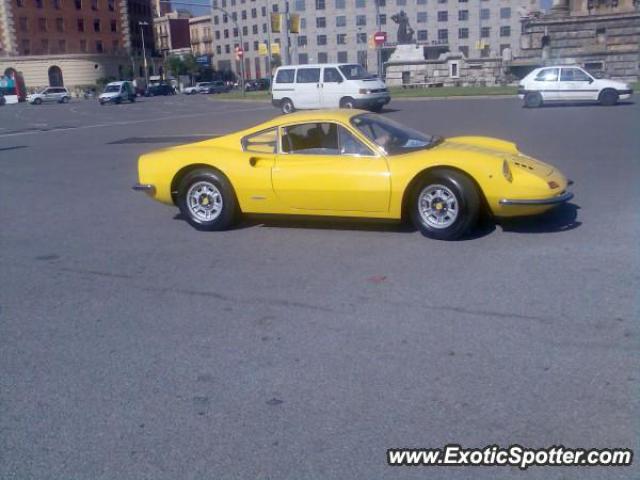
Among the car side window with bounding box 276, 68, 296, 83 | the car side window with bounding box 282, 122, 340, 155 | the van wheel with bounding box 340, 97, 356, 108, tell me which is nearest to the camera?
the car side window with bounding box 282, 122, 340, 155

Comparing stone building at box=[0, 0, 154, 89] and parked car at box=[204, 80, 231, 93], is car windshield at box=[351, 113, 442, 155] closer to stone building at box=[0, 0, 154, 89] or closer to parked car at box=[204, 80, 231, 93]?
parked car at box=[204, 80, 231, 93]

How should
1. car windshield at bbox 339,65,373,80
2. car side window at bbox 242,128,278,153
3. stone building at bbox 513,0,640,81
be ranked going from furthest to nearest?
1. stone building at bbox 513,0,640,81
2. car windshield at bbox 339,65,373,80
3. car side window at bbox 242,128,278,153

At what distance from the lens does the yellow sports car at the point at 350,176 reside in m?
6.68

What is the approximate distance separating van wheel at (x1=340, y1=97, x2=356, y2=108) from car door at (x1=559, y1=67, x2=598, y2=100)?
7472 millimetres

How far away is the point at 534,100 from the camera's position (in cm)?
2562

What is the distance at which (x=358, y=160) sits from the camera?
7070mm

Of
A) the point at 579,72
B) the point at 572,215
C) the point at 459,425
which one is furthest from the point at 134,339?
the point at 579,72

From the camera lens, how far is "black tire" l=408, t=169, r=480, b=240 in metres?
6.65

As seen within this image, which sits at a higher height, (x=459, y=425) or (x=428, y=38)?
(x=428, y=38)

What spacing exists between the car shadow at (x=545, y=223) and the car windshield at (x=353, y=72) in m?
19.9

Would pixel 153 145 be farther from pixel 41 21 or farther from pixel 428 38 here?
pixel 428 38

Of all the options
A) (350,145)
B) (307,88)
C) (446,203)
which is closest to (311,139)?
(350,145)

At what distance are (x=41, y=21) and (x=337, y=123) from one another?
86.6 metres

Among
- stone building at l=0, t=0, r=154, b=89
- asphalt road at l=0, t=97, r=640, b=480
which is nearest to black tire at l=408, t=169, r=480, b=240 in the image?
asphalt road at l=0, t=97, r=640, b=480
